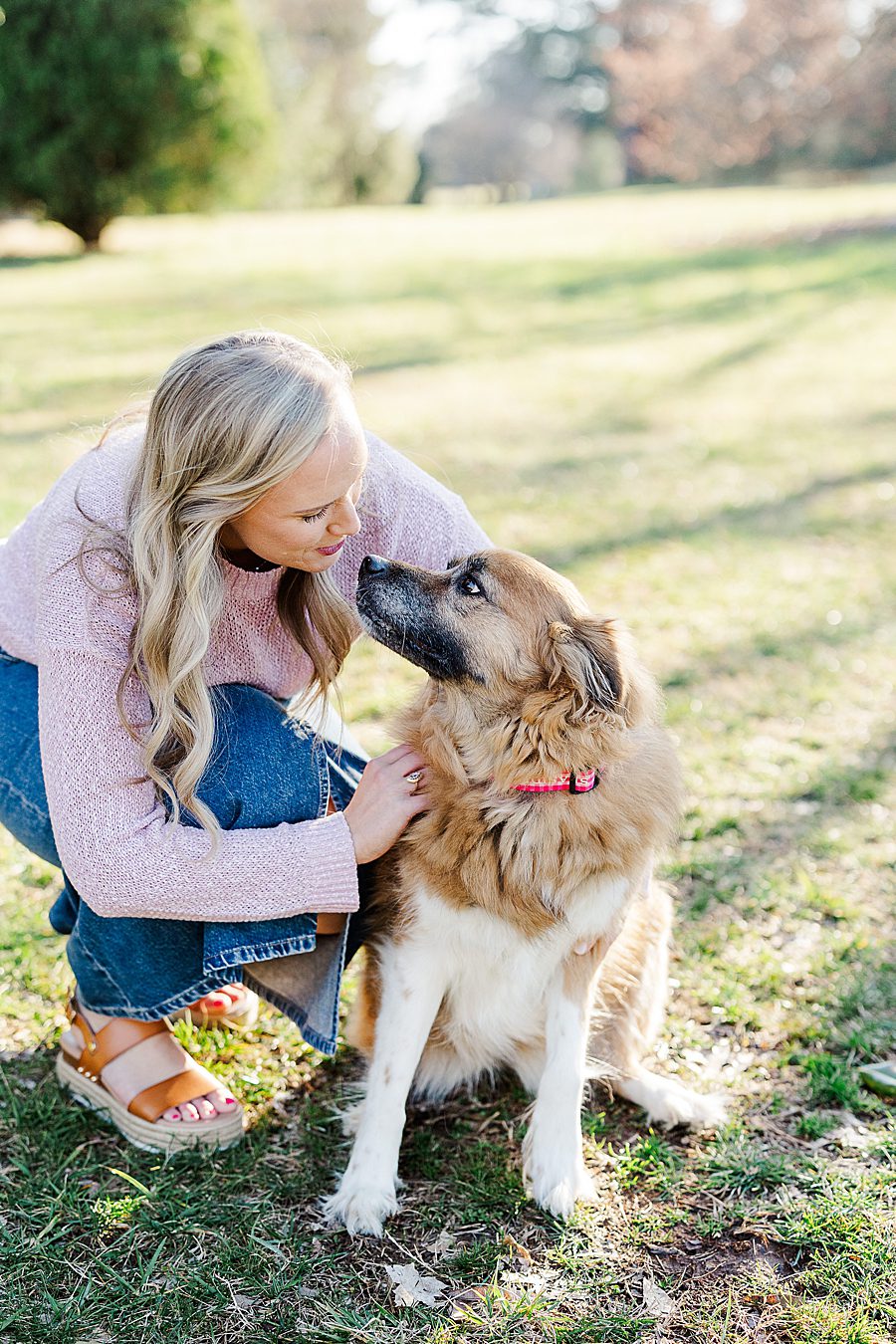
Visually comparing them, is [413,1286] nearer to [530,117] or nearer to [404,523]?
[404,523]

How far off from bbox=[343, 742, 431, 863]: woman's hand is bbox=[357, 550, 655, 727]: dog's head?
8.6 inches

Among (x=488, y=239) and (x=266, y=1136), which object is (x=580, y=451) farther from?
(x=488, y=239)

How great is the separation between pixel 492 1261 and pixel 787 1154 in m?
0.66

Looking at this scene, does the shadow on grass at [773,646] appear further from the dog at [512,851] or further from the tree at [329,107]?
the tree at [329,107]

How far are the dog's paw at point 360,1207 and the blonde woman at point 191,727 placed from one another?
0.91 feet

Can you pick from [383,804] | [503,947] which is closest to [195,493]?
[383,804]

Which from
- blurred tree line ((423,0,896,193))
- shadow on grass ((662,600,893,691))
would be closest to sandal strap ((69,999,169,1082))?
shadow on grass ((662,600,893,691))

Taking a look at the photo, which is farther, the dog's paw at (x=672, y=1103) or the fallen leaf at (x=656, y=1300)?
the dog's paw at (x=672, y=1103)

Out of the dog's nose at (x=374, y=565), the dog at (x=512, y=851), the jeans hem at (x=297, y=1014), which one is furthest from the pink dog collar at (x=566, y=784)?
the jeans hem at (x=297, y=1014)

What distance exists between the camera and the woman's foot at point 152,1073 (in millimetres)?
2396

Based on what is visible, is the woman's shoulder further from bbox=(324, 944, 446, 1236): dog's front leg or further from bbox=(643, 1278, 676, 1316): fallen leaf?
bbox=(643, 1278, 676, 1316): fallen leaf

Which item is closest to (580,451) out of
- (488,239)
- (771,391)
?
(771,391)

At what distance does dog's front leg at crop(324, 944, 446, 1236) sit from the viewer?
7.34 feet

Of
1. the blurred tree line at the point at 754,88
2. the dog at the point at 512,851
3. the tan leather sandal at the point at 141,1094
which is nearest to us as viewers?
the dog at the point at 512,851
